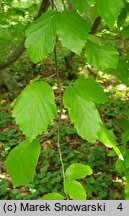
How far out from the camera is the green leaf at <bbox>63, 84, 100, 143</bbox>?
2.77ft

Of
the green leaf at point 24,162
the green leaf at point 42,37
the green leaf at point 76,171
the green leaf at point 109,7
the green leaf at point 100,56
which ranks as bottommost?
the green leaf at point 76,171

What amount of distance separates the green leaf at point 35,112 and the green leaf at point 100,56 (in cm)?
17

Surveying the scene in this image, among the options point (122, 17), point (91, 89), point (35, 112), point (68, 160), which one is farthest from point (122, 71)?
point (68, 160)

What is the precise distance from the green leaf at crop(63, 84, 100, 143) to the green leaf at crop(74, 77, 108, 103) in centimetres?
6

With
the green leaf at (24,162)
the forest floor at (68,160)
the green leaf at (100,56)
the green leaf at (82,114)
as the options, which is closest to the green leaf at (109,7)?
the green leaf at (100,56)

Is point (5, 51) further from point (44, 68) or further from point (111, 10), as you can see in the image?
point (111, 10)

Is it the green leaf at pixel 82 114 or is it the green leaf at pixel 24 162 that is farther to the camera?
the green leaf at pixel 24 162

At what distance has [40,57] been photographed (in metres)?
0.90

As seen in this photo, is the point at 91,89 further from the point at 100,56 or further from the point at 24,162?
the point at 24,162

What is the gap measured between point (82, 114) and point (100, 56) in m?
0.20

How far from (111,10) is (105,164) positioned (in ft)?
10.8

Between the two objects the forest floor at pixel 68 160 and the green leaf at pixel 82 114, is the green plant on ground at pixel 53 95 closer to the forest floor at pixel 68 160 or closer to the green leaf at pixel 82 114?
the green leaf at pixel 82 114

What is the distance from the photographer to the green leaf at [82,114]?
0.85 m

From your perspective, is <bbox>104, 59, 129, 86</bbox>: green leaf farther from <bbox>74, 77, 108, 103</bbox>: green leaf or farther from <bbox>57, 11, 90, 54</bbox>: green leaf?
<bbox>57, 11, 90, 54</bbox>: green leaf
